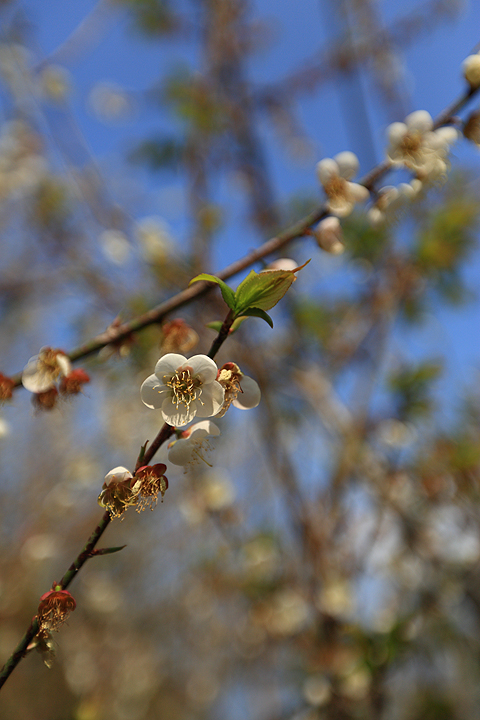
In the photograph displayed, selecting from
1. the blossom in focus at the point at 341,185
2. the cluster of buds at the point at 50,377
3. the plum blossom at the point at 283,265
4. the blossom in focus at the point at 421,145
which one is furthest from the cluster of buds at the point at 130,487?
the blossom in focus at the point at 421,145

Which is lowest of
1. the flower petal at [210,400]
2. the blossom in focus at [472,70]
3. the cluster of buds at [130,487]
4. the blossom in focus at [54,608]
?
the blossom in focus at [54,608]

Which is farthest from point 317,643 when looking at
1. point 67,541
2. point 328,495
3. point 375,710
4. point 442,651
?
point 67,541

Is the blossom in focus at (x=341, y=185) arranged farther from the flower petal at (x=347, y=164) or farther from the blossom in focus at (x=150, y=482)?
the blossom in focus at (x=150, y=482)

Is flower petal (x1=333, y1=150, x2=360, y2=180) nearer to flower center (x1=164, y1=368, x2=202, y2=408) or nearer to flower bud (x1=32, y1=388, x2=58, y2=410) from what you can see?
flower center (x1=164, y1=368, x2=202, y2=408)

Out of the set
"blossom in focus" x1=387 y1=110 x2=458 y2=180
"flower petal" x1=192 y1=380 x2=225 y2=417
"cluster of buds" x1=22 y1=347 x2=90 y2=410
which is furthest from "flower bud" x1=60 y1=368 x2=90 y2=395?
"blossom in focus" x1=387 y1=110 x2=458 y2=180

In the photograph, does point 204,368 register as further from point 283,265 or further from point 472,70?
point 472,70

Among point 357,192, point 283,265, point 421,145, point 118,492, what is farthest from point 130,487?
point 421,145
